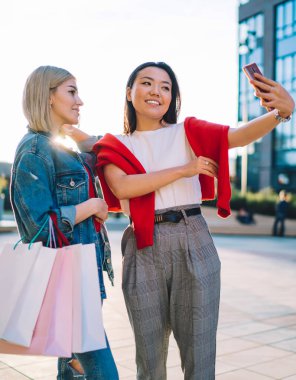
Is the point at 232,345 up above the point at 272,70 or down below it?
below

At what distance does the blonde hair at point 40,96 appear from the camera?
2283mm

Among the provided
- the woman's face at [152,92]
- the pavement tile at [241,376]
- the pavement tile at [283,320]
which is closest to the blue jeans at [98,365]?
the woman's face at [152,92]

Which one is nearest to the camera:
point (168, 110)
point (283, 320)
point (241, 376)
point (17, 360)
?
point (168, 110)

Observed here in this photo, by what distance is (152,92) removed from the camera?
2.53m

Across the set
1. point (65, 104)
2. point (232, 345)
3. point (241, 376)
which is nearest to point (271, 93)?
point (65, 104)

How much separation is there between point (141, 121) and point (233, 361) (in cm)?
237

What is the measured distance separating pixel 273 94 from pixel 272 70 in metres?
34.0

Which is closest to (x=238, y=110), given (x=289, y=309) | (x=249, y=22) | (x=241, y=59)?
(x=241, y=59)

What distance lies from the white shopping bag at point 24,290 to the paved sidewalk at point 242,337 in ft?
6.46

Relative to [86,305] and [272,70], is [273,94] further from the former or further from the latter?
[272,70]

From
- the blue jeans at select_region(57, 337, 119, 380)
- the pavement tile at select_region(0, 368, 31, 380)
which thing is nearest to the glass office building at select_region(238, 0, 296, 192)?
the pavement tile at select_region(0, 368, 31, 380)

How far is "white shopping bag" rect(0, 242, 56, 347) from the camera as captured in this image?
6.55 feet

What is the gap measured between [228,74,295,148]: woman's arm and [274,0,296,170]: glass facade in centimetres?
3132

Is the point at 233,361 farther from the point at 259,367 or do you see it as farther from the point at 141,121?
the point at 141,121
